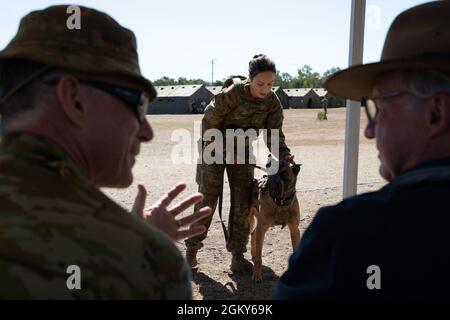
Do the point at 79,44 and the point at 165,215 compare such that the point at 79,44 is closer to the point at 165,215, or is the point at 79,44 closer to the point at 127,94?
the point at 127,94

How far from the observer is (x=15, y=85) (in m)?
1.26

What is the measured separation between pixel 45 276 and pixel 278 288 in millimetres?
703

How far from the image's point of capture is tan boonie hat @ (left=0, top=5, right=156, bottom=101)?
121cm

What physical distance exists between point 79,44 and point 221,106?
3.47 metres

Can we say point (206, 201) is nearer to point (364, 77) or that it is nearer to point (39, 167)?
point (364, 77)

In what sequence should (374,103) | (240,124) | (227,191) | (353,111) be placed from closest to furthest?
(374,103)
(353,111)
(240,124)
(227,191)

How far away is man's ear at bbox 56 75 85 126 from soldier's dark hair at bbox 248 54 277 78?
3296 mm

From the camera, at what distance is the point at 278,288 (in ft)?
4.73

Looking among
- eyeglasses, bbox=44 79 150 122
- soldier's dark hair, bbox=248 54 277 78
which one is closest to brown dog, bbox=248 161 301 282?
soldier's dark hair, bbox=248 54 277 78

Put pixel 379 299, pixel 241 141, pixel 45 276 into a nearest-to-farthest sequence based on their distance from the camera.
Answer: pixel 45 276 → pixel 379 299 → pixel 241 141

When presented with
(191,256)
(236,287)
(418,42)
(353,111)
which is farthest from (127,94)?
(191,256)

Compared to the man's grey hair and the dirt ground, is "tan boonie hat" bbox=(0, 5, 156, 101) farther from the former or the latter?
the dirt ground

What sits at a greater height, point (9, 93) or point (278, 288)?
point (9, 93)
